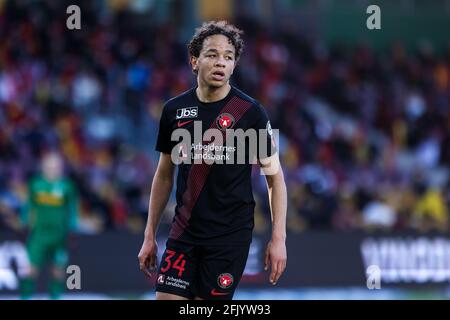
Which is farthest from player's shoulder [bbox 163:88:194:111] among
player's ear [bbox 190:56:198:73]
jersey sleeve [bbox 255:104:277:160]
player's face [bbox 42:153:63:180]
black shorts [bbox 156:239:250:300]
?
player's face [bbox 42:153:63:180]

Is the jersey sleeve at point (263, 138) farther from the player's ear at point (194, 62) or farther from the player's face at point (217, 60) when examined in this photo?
the player's ear at point (194, 62)

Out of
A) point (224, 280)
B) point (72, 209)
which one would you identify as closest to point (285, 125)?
point (72, 209)

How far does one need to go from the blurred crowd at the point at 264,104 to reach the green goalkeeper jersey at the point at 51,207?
1.96 ft

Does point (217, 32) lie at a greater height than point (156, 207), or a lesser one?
greater

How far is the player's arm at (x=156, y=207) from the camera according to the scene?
639cm

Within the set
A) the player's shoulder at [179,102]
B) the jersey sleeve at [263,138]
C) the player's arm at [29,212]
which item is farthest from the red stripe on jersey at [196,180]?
the player's arm at [29,212]

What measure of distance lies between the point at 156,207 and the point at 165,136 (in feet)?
1.51

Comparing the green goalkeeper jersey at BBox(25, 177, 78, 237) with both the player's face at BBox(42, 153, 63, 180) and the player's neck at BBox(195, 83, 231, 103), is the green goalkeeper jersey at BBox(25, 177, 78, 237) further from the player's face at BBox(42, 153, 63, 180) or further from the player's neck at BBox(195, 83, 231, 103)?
the player's neck at BBox(195, 83, 231, 103)

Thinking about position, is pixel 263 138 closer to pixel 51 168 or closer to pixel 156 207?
pixel 156 207

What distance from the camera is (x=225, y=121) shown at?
6203 mm

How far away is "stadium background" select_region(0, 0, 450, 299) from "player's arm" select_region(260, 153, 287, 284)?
6.78m

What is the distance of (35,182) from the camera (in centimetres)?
1290

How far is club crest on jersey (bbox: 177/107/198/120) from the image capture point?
626 cm
